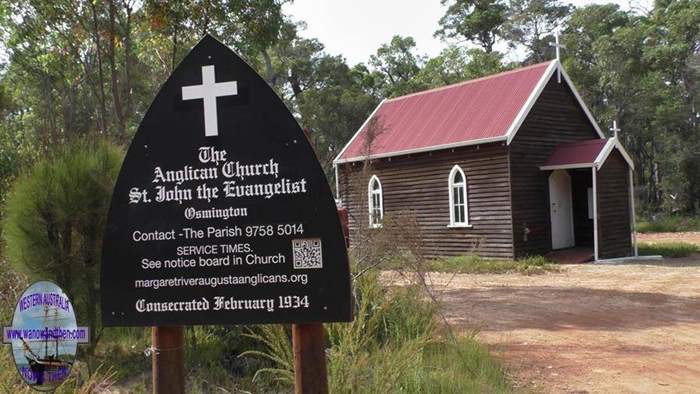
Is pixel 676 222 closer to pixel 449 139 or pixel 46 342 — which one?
pixel 449 139

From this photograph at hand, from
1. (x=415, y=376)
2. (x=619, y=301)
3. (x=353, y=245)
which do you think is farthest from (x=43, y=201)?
(x=619, y=301)

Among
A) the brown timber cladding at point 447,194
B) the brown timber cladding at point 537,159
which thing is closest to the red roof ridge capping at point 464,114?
the brown timber cladding at point 447,194

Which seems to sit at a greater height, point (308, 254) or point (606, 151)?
point (606, 151)

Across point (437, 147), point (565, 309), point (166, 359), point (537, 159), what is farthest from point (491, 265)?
point (166, 359)

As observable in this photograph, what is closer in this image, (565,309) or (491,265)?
(565,309)

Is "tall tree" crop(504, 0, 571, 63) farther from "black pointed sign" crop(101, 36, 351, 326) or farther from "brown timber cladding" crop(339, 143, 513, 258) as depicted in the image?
"black pointed sign" crop(101, 36, 351, 326)

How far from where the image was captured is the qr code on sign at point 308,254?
123 inches

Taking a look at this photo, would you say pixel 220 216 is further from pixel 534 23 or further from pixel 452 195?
pixel 534 23

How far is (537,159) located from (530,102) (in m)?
1.71

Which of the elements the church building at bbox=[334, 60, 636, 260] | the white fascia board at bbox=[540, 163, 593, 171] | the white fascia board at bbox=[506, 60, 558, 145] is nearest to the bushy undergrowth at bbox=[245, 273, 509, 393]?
the church building at bbox=[334, 60, 636, 260]

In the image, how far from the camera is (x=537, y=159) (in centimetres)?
1792

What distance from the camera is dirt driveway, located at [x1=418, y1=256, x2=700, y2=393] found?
6.07 meters

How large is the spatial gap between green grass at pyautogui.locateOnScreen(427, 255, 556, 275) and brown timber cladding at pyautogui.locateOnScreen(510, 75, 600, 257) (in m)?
0.71

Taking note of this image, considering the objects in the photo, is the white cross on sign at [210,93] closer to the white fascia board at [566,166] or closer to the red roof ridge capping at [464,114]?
the red roof ridge capping at [464,114]
